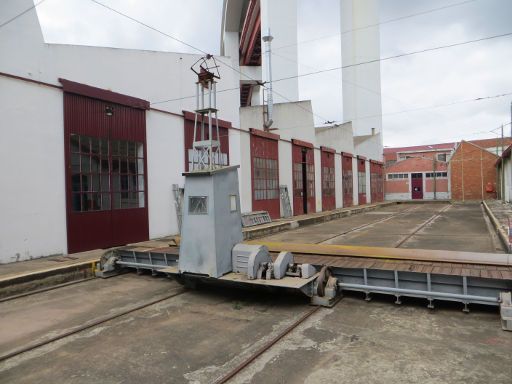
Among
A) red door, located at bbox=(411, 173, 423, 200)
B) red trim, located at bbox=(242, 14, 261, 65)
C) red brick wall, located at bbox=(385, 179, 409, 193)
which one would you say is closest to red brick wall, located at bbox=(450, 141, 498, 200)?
red door, located at bbox=(411, 173, 423, 200)

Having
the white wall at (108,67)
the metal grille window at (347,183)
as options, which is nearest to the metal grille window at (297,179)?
Result: the white wall at (108,67)

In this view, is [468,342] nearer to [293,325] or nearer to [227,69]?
[293,325]

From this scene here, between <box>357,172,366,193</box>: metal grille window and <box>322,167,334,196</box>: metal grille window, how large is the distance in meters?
7.11

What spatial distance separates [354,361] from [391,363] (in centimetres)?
35

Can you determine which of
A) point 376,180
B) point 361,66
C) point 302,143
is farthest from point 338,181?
point 361,66

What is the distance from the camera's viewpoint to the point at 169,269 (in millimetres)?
6668

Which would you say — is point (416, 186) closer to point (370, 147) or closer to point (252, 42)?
point (370, 147)

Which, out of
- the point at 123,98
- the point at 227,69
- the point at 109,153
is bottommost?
the point at 109,153

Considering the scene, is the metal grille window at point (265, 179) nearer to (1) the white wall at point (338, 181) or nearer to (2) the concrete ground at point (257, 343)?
(1) the white wall at point (338, 181)

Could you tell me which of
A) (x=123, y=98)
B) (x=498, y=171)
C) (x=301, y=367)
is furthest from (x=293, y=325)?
(x=498, y=171)

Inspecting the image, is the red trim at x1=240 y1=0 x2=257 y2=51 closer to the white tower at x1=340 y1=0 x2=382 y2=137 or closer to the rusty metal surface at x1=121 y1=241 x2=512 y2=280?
the white tower at x1=340 y1=0 x2=382 y2=137

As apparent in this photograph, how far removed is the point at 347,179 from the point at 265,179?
42.4 feet

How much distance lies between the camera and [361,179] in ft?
110

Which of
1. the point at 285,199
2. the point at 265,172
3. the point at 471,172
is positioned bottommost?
the point at 285,199
